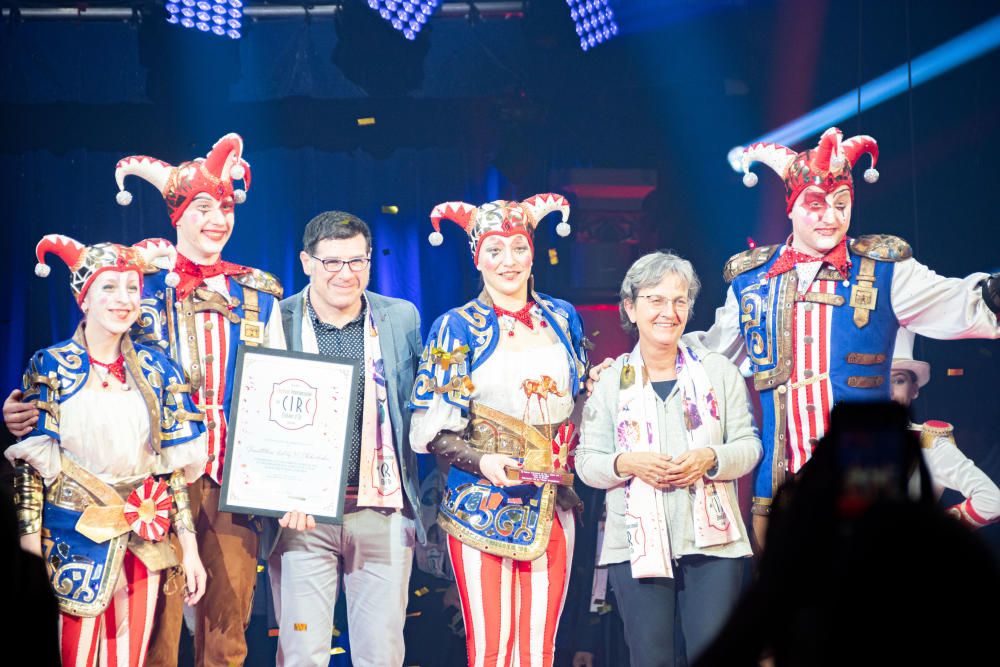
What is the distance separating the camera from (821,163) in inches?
194

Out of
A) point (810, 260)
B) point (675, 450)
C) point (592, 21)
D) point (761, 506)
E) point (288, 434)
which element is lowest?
point (761, 506)

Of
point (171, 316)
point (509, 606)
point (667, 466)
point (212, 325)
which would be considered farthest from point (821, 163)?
point (171, 316)

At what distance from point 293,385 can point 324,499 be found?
1.59ft

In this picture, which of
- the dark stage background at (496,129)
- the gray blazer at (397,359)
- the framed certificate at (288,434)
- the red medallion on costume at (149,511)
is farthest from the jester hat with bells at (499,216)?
the red medallion on costume at (149,511)

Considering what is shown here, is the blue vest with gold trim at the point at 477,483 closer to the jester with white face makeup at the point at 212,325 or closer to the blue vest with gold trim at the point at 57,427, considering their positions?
the jester with white face makeup at the point at 212,325

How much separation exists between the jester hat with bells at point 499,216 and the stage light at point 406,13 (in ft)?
4.81

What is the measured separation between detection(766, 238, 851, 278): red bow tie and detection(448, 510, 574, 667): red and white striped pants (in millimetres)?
1515

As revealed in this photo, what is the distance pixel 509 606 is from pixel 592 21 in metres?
3.24

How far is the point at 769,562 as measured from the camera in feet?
6.10

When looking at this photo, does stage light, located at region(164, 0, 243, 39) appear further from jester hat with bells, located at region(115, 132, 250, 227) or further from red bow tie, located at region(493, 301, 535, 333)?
red bow tie, located at region(493, 301, 535, 333)

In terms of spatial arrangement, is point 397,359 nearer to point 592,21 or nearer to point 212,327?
point 212,327

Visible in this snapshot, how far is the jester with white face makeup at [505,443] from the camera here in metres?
4.62

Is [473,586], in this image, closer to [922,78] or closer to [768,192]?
[768,192]

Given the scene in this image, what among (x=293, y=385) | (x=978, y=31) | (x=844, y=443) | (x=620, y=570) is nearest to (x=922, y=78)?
(x=978, y=31)
